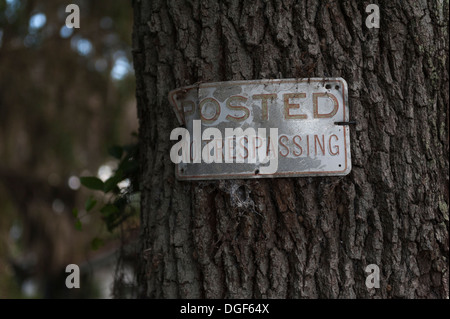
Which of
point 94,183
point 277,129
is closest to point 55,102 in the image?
point 94,183

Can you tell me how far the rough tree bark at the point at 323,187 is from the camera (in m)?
1.14

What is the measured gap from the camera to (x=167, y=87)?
4.17 ft

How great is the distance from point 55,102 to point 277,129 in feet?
8.94

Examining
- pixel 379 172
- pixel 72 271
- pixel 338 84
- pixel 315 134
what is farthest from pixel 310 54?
pixel 72 271

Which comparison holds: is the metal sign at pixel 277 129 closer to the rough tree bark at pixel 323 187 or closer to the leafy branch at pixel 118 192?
the rough tree bark at pixel 323 187

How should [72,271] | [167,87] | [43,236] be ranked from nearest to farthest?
[167,87]
[72,271]
[43,236]

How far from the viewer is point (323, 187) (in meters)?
1.15

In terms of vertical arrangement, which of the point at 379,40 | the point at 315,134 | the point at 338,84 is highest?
the point at 379,40

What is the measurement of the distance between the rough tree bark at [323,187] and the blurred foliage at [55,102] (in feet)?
7.41

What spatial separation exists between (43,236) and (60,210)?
27cm

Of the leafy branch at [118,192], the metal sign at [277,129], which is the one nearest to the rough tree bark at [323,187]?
the metal sign at [277,129]

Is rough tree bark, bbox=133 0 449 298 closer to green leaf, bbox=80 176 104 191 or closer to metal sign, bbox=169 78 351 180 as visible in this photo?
Result: metal sign, bbox=169 78 351 180

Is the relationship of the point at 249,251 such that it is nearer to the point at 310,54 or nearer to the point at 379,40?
the point at 310,54

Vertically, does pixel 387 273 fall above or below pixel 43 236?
above
